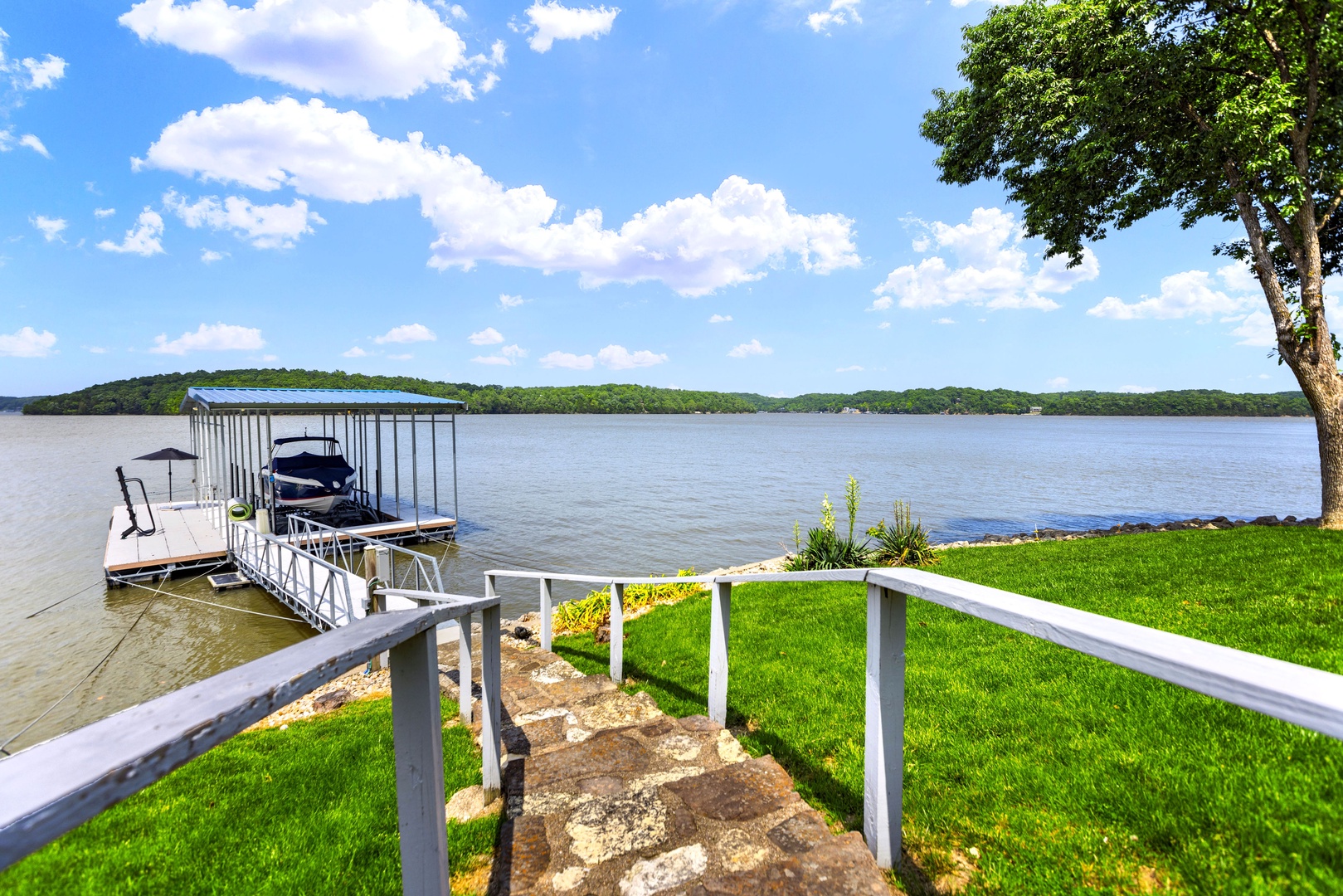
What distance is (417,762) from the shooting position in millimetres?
1613

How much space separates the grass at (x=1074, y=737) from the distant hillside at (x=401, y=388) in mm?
39670

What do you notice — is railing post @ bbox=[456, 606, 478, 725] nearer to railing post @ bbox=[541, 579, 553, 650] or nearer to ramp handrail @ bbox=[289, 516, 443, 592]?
railing post @ bbox=[541, 579, 553, 650]

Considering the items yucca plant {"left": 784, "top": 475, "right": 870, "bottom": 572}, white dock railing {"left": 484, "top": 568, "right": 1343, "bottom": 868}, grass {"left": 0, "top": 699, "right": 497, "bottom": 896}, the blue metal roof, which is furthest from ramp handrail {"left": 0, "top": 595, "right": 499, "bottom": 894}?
the blue metal roof

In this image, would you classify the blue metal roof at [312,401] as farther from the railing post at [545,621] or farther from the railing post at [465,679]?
the railing post at [465,679]

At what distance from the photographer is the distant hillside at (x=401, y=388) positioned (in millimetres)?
63375

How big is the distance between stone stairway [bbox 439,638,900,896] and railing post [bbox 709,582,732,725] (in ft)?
0.48

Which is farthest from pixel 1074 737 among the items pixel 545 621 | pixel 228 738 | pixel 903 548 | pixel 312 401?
pixel 312 401

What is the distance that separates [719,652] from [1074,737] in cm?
192

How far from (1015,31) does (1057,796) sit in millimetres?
14219

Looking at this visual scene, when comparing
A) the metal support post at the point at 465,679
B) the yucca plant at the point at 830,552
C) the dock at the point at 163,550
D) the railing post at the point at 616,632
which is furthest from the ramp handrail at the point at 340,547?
the metal support post at the point at 465,679

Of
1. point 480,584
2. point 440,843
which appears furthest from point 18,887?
point 480,584

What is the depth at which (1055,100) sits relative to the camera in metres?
11.6

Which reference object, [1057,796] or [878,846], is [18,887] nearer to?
[878,846]

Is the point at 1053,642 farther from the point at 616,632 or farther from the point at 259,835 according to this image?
the point at 616,632
